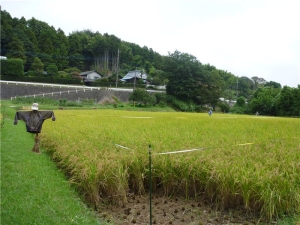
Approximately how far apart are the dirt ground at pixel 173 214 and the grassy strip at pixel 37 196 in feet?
1.04

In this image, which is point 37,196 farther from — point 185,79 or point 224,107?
point 224,107

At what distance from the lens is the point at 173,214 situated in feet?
10.9

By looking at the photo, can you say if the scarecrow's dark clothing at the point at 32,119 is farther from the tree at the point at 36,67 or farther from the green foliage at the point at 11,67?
the tree at the point at 36,67

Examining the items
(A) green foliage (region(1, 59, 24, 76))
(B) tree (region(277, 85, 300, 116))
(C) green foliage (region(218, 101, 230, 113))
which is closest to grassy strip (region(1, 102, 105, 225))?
(B) tree (region(277, 85, 300, 116))

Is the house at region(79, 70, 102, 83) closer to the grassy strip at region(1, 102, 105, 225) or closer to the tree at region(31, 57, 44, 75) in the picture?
the tree at region(31, 57, 44, 75)

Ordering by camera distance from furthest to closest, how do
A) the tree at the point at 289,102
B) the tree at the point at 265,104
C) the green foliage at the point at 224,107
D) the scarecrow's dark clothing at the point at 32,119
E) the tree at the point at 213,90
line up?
the green foliage at the point at 224,107 < the tree at the point at 213,90 < the tree at the point at 265,104 < the tree at the point at 289,102 < the scarecrow's dark clothing at the point at 32,119

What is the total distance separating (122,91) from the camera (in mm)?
37344

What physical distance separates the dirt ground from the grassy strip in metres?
0.32

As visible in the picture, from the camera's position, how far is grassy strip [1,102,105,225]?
3088mm

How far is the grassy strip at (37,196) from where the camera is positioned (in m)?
3.09

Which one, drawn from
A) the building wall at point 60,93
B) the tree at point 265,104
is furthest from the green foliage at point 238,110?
the building wall at point 60,93


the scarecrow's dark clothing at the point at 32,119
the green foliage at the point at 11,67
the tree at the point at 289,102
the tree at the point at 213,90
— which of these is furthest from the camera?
the tree at the point at 213,90

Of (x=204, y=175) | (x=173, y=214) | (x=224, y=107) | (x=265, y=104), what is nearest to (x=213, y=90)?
(x=224, y=107)

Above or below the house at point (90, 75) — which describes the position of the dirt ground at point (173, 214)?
below
